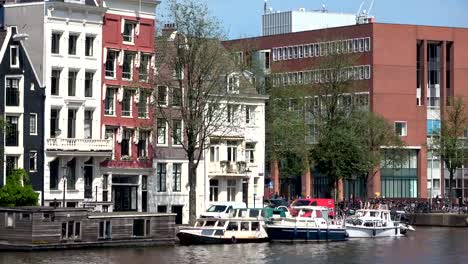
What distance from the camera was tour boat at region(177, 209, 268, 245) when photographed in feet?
335

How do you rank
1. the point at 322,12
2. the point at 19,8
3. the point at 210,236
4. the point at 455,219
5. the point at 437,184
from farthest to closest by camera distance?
the point at 322,12 → the point at 437,184 → the point at 455,219 → the point at 19,8 → the point at 210,236

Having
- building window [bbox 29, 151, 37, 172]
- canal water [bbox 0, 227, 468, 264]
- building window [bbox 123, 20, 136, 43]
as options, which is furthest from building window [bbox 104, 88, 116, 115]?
canal water [bbox 0, 227, 468, 264]

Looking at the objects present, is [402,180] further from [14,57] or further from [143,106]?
[14,57]

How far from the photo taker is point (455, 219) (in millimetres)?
143750

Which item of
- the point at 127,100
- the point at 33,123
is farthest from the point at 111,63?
the point at 33,123

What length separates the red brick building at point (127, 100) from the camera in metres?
113

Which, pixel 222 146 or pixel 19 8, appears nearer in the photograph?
pixel 19 8

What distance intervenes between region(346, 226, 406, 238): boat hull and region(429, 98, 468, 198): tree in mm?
35878

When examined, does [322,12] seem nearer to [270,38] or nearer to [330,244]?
[270,38]

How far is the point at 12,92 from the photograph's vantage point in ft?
346

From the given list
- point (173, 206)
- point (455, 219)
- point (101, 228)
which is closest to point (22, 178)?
point (101, 228)

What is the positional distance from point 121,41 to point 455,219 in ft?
159

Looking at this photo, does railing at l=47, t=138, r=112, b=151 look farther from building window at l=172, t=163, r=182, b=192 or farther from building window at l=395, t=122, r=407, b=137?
building window at l=395, t=122, r=407, b=137

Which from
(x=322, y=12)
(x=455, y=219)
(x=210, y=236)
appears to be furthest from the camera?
(x=322, y=12)
